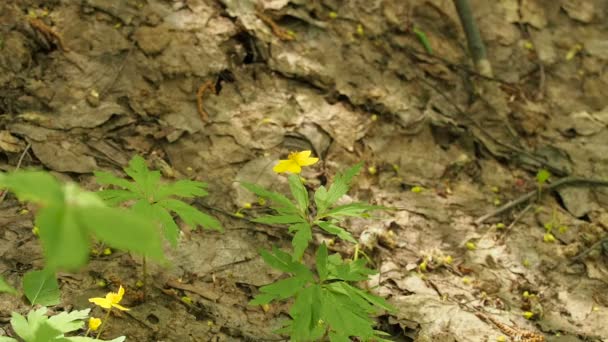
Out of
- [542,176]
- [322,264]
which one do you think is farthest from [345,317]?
[542,176]

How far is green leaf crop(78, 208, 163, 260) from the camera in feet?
3.24

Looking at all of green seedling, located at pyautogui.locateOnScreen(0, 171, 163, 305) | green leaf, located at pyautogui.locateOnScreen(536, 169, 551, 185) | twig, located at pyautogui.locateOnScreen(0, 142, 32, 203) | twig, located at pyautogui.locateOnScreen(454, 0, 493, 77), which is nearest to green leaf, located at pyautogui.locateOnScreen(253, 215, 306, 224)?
green seedling, located at pyautogui.locateOnScreen(0, 171, 163, 305)

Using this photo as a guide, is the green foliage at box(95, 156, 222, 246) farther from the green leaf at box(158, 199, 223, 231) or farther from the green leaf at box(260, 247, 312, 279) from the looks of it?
the green leaf at box(260, 247, 312, 279)

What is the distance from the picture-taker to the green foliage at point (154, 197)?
1933mm

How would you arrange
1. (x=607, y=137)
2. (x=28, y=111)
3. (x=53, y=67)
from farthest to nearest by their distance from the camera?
(x=607, y=137) < (x=53, y=67) < (x=28, y=111)

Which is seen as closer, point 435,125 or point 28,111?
point 28,111

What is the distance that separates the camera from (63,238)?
3.35 ft

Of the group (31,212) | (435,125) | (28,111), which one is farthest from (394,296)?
(28,111)

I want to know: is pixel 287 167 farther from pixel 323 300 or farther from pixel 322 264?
pixel 323 300

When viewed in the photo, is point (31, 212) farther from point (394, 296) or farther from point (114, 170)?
point (394, 296)

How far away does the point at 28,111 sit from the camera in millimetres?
3096

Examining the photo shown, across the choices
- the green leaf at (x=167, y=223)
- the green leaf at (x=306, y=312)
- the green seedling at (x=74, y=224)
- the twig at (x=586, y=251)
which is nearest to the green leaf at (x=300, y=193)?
the green leaf at (x=306, y=312)

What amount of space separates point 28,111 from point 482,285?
2.59 metres

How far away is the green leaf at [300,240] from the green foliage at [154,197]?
0.88ft
